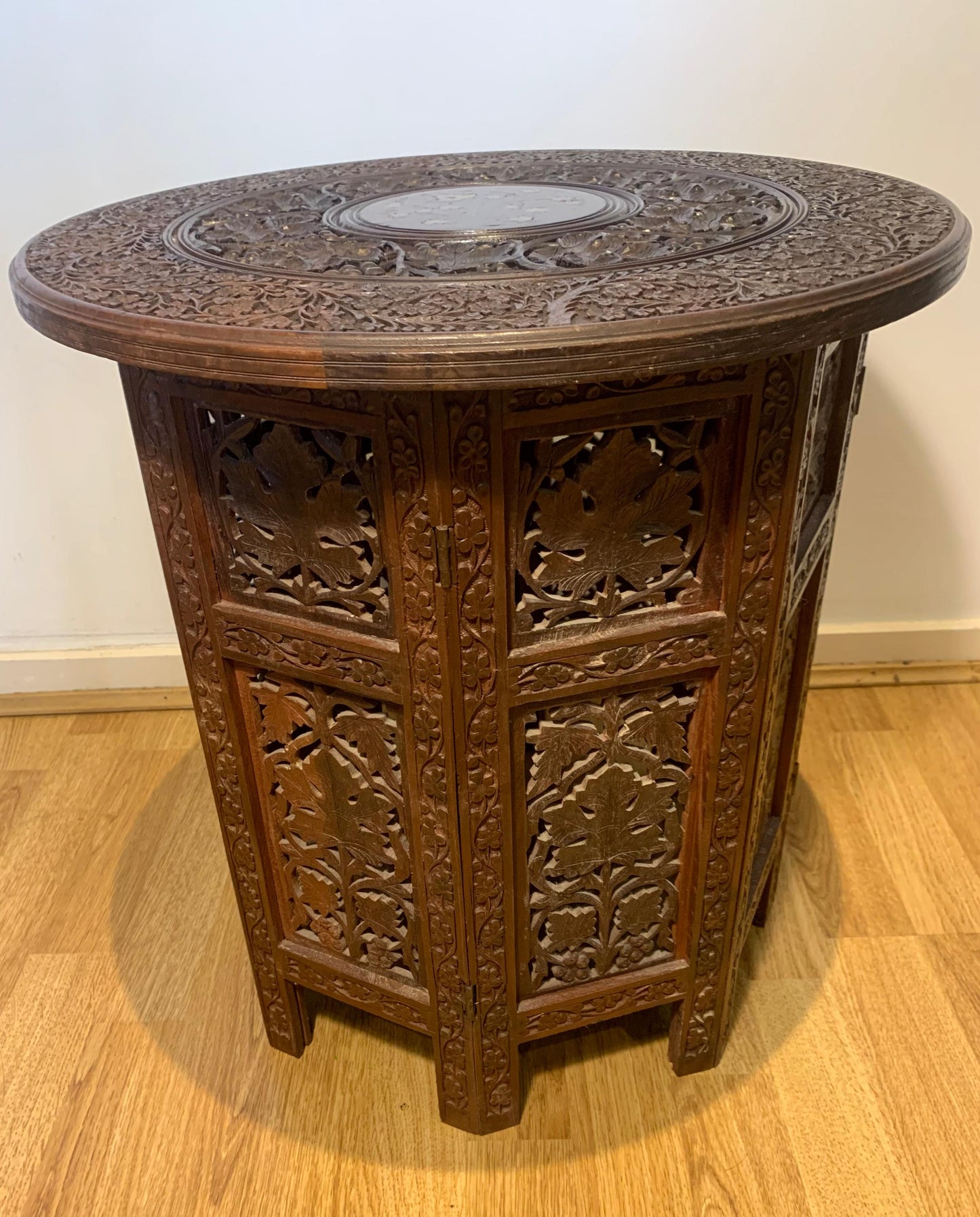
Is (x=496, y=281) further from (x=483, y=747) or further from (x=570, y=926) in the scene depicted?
(x=570, y=926)

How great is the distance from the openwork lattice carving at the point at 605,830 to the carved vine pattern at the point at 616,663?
0.05m

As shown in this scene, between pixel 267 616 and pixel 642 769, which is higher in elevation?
pixel 267 616

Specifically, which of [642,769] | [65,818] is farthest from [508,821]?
[65,818]

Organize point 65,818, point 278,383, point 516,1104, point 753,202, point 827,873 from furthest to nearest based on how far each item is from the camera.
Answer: point 65,818
point 827,873
point 516,1104
point 753,202
point 278,383

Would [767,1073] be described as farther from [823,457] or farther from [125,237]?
[125,237]

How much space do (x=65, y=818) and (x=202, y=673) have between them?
0.88m

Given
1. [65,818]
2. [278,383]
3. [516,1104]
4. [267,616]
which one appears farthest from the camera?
[65,818]

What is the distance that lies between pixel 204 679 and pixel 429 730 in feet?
0.86

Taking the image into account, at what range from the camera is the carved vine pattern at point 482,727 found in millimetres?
786

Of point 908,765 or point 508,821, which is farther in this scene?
point 908,765

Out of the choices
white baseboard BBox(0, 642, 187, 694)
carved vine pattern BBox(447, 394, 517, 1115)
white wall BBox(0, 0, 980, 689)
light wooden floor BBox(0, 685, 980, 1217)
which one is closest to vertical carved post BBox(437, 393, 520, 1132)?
carved vine pattern BBox(447, 394, 517, 1115)

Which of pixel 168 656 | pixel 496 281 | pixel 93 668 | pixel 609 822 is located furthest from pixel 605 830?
pixel 93 668

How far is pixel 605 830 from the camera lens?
3.43 ft

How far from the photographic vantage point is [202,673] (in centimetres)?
103
